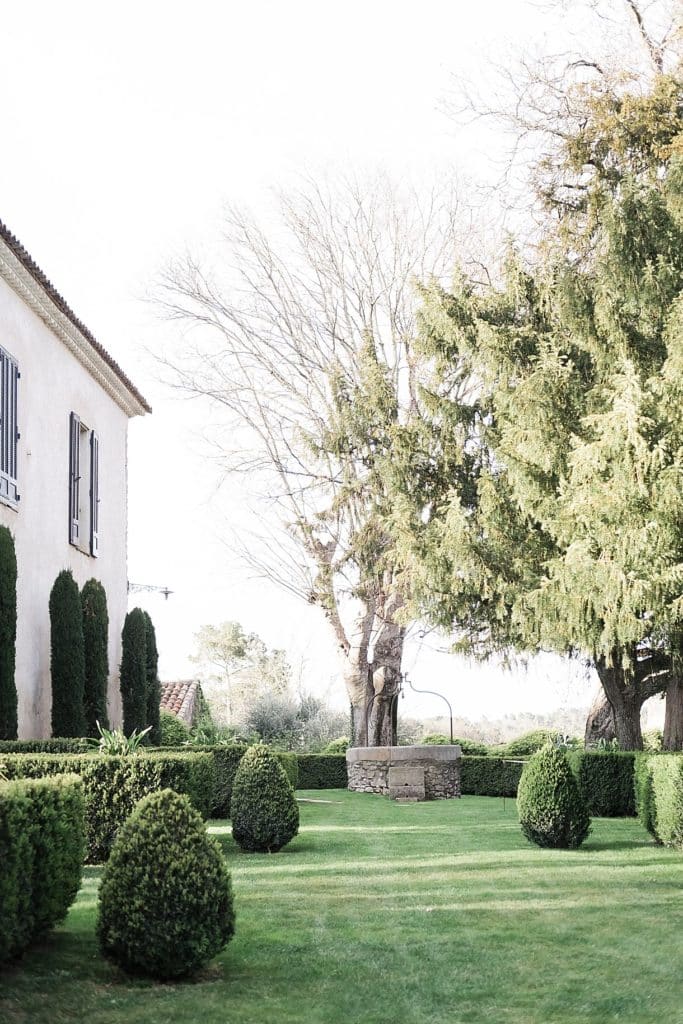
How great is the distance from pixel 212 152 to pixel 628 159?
392 inches

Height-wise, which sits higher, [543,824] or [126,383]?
[126,383]

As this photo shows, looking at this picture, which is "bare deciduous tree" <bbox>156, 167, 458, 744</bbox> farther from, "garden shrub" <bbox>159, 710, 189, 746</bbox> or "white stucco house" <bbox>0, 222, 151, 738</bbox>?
"white stucco house" <bbox>0, 222, 151, 738</bbox>

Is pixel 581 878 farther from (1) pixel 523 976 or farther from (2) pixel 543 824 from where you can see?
(1) pixel 523 976

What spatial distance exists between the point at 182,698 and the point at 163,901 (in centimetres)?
2646

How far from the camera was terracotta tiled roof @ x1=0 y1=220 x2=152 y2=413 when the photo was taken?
513 inches

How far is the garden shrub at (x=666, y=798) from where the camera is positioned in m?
12.1

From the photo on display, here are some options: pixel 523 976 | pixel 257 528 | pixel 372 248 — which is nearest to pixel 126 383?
pixel 257 528

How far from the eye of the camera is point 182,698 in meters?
32.1

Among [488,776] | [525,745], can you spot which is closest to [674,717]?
[488,776]

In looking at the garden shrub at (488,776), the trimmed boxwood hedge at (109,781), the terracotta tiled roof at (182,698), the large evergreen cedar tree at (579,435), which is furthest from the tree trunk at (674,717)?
the terracotta tiled roof at (182,698)

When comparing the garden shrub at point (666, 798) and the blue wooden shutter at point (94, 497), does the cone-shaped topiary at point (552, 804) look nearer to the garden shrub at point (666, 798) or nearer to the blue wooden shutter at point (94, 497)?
the garden shrub at point (666, 798)

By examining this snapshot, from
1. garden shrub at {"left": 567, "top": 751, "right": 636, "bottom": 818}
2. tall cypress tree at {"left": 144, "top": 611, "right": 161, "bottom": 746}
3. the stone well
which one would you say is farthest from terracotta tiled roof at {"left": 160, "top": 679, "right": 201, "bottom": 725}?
garden shrub at {"left": 567, "top": 751, "right": 636, "bottom": 818}

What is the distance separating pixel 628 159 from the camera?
19359mm

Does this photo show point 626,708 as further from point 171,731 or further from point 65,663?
point 65,663
